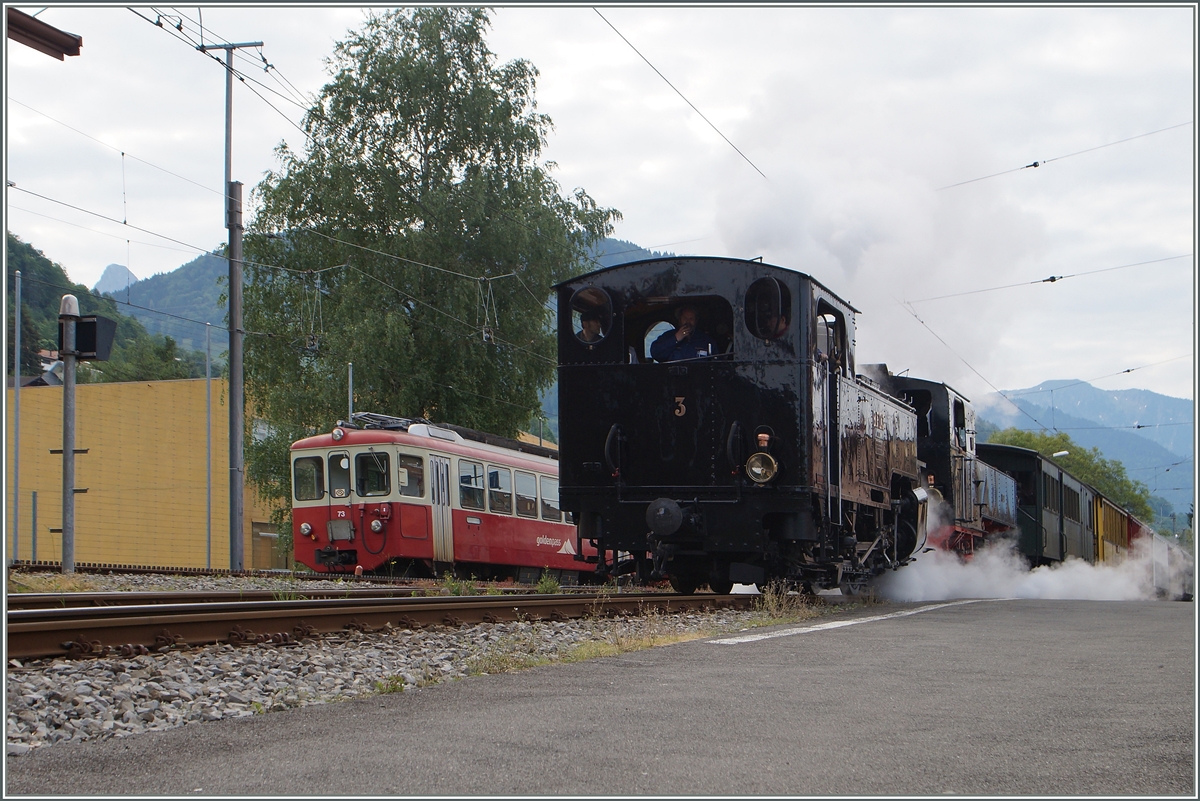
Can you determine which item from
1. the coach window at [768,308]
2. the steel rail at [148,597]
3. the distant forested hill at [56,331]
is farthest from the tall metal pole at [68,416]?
the distant forested hill at [56,331]

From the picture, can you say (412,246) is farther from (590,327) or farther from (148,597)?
(148,597)

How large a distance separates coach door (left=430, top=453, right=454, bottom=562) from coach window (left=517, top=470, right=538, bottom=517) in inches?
86.5

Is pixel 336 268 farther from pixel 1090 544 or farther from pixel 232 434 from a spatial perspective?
pixel 1090 544

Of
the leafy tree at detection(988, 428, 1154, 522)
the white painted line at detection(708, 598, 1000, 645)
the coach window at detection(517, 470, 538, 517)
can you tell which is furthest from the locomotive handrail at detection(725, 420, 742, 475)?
the leafy tree at detection(988, 428, 1154, 522)

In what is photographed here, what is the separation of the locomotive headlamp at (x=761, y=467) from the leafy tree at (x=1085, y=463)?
100150 millimetres

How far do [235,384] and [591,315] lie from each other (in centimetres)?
1127

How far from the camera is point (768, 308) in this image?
39.3ft

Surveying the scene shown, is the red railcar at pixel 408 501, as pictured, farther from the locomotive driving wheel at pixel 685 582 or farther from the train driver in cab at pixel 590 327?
the train driver in cab at pixel 590 327

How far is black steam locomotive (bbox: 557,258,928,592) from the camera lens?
464 inches

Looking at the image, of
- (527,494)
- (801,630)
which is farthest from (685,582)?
(527,494)

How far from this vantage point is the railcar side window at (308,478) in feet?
67.8

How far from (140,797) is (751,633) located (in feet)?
20.9

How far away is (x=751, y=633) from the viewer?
931 cm

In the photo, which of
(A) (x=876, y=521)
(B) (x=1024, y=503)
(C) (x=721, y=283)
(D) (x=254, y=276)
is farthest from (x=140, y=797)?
(D) (x=254, y=276)
